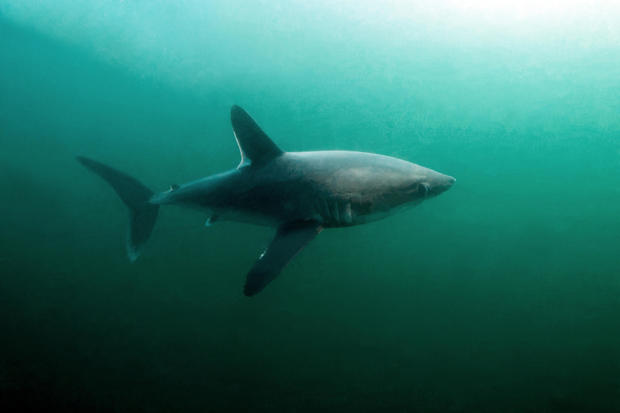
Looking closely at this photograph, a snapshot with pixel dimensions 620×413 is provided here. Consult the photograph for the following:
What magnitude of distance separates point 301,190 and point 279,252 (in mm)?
676

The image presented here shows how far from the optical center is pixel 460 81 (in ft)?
167

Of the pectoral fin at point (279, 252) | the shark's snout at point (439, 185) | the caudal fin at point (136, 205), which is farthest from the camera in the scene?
the caudal fin at point (136, 205)

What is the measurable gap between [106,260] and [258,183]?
43.7ft

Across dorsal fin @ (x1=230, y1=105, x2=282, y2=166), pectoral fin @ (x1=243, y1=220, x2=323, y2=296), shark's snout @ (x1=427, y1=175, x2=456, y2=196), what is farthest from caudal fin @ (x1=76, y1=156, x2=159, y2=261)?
shark's snout @ (x1=427, y1=175, x2=456, y2=196)

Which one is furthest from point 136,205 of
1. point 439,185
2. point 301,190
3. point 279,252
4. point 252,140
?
point 439,185

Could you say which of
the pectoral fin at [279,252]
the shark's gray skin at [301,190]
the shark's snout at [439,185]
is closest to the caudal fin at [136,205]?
the shark's gray skin at [301,190]

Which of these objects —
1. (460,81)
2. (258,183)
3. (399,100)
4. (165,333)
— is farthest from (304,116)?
(258,183)

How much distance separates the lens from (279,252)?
7.42 ft

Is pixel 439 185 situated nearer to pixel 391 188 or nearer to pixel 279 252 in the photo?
pixel 391 188

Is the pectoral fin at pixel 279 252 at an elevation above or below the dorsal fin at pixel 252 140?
below

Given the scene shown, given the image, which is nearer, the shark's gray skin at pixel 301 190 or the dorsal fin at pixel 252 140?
the shark's gray skin at pixel 301 190

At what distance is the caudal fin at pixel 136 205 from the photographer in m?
4.55

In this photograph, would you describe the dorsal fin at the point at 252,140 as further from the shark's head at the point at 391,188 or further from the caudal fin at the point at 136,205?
the caudal fin at the point at 136,205

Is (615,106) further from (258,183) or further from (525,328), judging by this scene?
(258,183)
